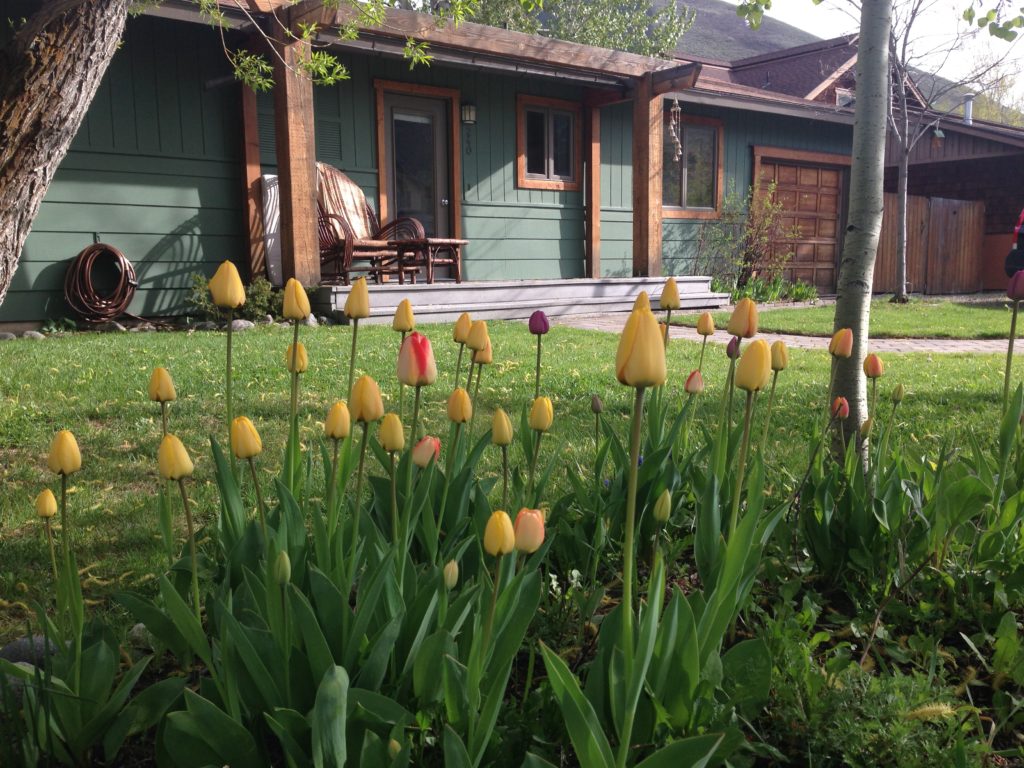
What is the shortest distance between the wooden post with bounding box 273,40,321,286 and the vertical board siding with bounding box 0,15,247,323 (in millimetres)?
1192

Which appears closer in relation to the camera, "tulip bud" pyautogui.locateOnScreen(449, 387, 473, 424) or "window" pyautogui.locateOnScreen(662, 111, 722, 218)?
"tulip bud" pyautogui.locateOnScreen(449, 387, 473, 424)

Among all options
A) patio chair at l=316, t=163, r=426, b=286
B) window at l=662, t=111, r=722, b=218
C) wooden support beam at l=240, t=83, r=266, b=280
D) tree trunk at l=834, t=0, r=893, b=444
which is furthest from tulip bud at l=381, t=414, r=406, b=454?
window at l=662, t=111, r=722, b=218

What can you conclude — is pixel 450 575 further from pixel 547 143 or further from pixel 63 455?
pixel 547 143

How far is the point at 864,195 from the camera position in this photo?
256cm

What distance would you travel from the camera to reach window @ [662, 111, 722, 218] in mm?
14609

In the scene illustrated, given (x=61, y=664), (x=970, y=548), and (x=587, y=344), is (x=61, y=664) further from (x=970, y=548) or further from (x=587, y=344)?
(x=587, y=344)

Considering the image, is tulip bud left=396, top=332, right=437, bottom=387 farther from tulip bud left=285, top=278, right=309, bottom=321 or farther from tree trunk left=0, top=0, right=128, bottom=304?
tree trunk left=0, top=0, right=128, bottom=304

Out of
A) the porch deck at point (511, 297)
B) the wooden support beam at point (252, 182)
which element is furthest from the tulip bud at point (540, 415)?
the wooden support beam at point (252, 182)

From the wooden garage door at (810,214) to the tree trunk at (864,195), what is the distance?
1369cm

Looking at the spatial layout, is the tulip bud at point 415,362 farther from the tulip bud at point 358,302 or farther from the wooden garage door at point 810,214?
the wooden garage door at point 810,214

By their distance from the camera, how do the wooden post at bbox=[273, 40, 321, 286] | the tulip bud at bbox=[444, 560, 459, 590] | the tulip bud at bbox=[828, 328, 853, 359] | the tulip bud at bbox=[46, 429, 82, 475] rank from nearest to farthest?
the tulip bud at bbox=[46, 429, 82, 475], the tulip bud at bbox=[444, 560, 459, 590], the tulip bud at bbox=[828, 328, 853, 359], the wooden post at bbox=[273, 40, 321, 286]

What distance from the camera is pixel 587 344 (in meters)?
7.61

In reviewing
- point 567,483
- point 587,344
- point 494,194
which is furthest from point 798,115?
point 567,483

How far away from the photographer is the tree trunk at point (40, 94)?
3092mm
